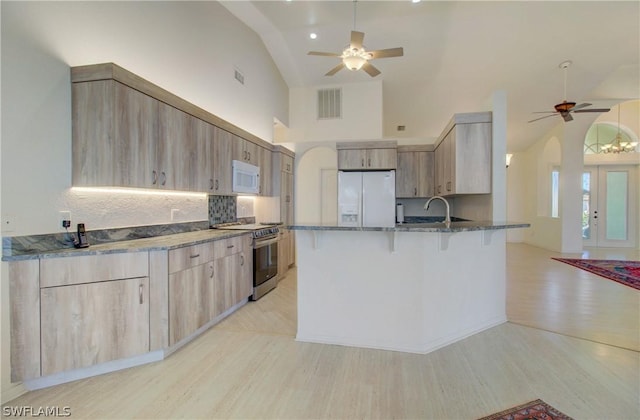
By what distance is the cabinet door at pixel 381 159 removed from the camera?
17.4 ft

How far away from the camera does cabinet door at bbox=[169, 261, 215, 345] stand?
240 centimetres

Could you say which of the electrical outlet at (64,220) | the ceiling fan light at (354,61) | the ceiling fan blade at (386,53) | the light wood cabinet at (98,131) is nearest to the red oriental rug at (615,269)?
the ceiling fan blade at (386,53)

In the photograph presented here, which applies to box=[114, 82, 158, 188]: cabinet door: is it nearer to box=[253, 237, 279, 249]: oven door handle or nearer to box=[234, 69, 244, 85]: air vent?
box=[253, 237, 279, 249]: oven door handle

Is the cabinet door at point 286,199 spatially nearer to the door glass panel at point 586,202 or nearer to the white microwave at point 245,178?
the white microwave at point 245,178

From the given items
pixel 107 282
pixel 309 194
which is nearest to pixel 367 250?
pixel 107 282

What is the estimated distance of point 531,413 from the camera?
170 centimetres

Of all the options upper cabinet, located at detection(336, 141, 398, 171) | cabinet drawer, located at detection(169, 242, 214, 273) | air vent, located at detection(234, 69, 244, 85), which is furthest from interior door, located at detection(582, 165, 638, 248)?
cabinet drawer, located at detection(169, 242, 214, 273)

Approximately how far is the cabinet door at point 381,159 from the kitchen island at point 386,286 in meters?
2.74

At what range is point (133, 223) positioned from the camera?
2773 mm

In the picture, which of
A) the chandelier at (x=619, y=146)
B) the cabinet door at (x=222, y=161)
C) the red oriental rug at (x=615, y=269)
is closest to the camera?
the cabinet door at (x=222, y=161)

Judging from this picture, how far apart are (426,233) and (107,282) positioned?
8.23ft

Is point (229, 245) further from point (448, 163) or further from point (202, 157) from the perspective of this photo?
point (448, 163)

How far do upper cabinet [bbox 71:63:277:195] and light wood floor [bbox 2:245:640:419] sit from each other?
1.53 meters

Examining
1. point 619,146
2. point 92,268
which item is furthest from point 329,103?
point 619,146
